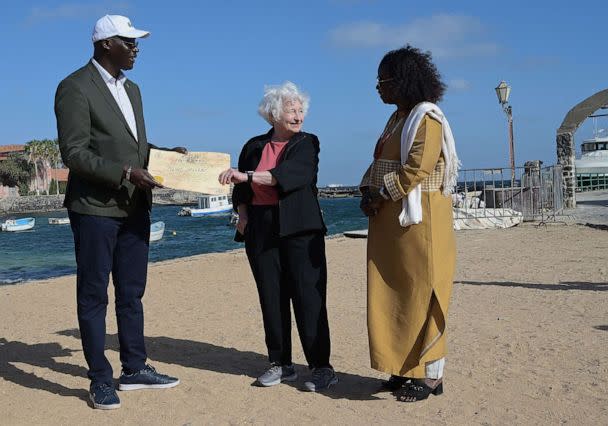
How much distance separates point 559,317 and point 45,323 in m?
5.11

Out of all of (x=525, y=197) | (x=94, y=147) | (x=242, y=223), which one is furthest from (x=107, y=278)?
(x=525, y=197)

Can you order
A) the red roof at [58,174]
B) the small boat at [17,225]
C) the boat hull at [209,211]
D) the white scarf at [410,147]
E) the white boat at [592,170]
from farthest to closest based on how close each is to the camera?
1. the red roof at [58,174]
2. the boat hull at [209,211]
3. the small boat at [17,225]
4. the white boat at [592,170]
5. the white scarf at [410,147]

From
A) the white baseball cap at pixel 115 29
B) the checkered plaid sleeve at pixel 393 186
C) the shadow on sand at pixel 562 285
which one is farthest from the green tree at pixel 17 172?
the checkered plaid sleeve at pixel 393 186

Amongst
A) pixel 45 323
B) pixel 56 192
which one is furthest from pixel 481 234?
pixel 56 192

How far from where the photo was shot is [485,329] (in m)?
6.33

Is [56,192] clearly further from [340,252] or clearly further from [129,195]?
[129,195]

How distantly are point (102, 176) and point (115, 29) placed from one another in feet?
2.84

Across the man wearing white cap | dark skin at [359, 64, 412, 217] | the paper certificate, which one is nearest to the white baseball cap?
the man wearing white cap

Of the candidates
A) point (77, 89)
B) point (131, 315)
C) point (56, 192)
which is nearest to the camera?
point (77, 89)

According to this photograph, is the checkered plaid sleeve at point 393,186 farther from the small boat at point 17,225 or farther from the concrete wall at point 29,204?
the concrete wall at point 29,204

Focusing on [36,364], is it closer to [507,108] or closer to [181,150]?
[181,150]

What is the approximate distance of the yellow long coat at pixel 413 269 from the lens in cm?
418

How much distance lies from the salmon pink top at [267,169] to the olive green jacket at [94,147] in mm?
686

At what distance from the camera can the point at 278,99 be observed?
4617mm
